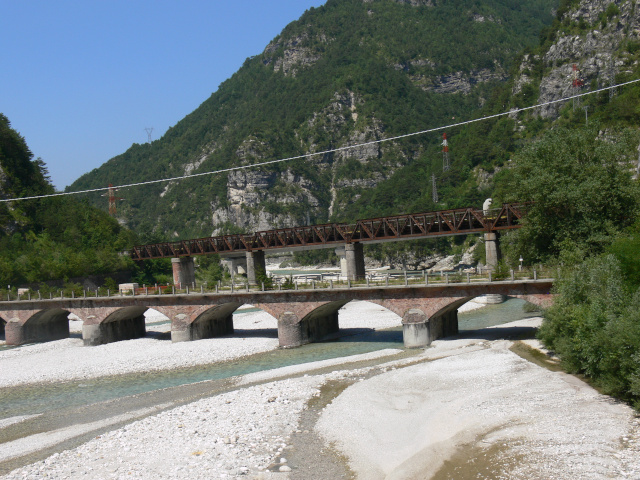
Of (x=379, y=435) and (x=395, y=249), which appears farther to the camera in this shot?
(x=395, y=249)

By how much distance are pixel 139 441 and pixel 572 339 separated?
21.0m

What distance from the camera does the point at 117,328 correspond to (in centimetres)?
6022

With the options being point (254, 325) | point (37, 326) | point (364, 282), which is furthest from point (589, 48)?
point (37, 326)

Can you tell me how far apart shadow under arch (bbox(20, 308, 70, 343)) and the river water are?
2319cm

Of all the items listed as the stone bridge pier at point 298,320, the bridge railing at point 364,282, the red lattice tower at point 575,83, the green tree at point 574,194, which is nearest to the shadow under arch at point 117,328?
the bridge railing at point 364,282

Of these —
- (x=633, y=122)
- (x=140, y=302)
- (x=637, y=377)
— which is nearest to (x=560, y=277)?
(x=637, y=377)

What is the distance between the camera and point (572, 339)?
96.8 feet

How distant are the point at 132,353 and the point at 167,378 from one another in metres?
12.0

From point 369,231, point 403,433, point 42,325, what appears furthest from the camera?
point 369,231

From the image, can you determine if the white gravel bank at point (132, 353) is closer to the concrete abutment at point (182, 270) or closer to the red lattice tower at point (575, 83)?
the concrete abutment at point (182, 270)

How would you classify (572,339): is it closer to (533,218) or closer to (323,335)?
(533,218)


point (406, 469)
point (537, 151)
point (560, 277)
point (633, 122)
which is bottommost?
point (406, 469)

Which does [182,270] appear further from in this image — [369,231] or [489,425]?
[489,425]

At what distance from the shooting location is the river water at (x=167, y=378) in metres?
37.0
